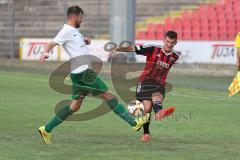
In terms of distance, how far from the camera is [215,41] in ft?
100

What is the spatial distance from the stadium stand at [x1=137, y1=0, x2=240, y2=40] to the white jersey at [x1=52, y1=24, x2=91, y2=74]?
68.1ft

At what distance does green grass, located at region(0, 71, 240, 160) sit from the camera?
9927 millimetres

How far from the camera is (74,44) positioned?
1111 cm

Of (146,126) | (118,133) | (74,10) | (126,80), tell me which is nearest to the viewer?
(74,10)

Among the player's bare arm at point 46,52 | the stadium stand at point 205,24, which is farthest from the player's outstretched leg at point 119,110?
the stadium stand at point 205,24

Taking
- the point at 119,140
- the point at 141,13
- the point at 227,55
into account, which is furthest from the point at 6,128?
the point at 141,13

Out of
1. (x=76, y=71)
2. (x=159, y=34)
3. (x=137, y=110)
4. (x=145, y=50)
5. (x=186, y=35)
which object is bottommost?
(x=159, y=34)

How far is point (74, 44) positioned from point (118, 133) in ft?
6.48

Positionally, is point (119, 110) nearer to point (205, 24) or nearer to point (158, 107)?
point (158, 107)

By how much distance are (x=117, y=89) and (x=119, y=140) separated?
10.7 metres

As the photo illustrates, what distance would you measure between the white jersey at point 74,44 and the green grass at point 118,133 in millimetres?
1093

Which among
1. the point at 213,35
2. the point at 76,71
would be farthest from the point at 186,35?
the point at 76,71

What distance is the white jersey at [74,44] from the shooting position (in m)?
11.0

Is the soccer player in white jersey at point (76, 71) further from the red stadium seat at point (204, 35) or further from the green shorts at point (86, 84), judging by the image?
the red stadium seat at point (204, 35)
